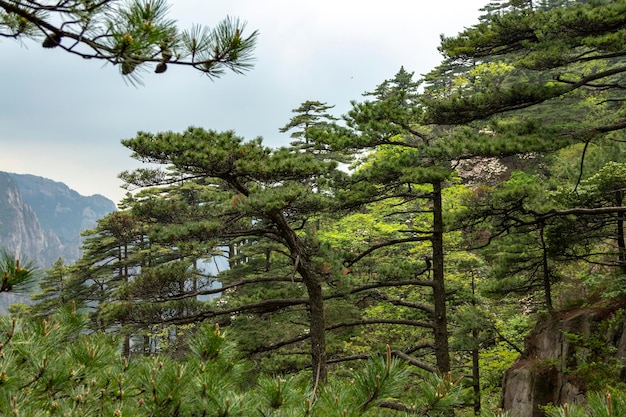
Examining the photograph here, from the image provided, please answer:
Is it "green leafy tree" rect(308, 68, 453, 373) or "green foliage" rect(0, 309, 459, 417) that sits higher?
"green leafy tree" rect(308, 68, 453, 373)

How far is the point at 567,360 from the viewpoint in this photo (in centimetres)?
724

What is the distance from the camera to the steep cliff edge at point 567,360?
20.3 feet

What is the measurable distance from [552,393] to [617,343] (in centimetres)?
175

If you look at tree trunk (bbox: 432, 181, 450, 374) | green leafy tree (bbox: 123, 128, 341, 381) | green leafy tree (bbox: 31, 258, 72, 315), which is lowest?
green leafy tree (bbox: 31, 258, 72, 315)

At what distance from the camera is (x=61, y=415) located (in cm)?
186

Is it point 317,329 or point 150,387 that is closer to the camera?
point 150,387

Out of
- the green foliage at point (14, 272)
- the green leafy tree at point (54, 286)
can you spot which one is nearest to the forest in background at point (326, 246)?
the green foliage at point (14, 272)

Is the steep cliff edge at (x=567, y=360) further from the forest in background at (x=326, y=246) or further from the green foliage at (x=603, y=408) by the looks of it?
the green foliage at (x=603, y=408)

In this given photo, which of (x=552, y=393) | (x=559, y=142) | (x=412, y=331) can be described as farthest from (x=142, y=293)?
(x=412, y=331)

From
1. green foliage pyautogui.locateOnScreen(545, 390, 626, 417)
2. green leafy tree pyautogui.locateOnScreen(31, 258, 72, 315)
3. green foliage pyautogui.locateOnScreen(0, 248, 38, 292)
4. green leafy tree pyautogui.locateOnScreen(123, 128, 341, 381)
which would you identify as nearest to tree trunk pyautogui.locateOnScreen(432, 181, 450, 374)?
green leafy tree pyautogui.locateOnScreen(123, 128, 341, 381)

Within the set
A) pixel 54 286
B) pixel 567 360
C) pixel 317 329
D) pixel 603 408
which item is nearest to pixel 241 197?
pixel 317 329

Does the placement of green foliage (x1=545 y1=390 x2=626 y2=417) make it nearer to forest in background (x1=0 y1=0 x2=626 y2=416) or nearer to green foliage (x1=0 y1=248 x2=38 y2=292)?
forest in background (x1=0 y1=0 x2=626 y2=416)

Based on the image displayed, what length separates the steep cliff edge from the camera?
620cm

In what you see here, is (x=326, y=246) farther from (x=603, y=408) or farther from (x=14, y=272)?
(x=14, y=272)
